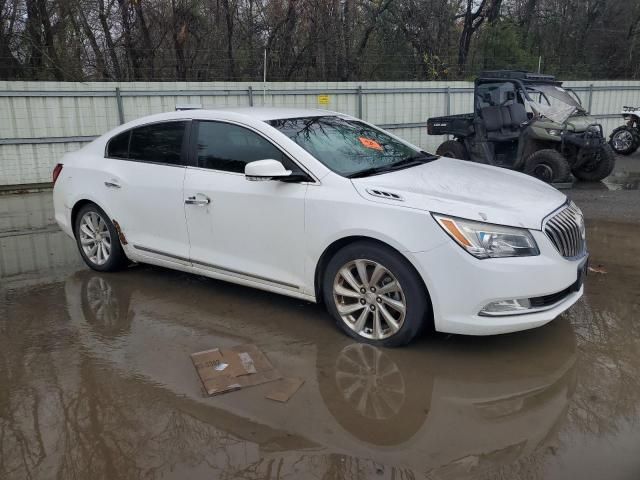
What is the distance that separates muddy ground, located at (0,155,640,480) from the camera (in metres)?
2.92

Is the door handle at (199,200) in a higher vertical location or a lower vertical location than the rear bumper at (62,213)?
higher

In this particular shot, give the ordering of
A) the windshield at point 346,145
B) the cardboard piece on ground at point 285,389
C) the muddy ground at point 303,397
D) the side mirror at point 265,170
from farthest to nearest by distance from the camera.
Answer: the windshield at point 346,145
the side mirror at point 265,170
the cardboard piece on ground at point 285,389
the muddy ground at point 303,397

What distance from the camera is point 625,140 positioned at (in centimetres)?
1493

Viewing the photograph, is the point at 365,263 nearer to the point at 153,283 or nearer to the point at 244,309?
the point at 244,309

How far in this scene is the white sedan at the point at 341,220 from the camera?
12.3 feet

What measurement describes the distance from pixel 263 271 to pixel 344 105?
34.6 ft

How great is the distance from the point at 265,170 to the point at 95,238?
247cm

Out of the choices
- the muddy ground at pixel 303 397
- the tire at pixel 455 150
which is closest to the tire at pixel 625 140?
the tire at pixel 455 150

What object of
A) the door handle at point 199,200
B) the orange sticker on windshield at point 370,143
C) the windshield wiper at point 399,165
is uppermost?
the orange sticker on windshield at point 370,143

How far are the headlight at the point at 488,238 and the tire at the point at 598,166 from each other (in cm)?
788

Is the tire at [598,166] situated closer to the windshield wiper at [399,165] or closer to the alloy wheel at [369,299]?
the windshield wiper at [399,165]

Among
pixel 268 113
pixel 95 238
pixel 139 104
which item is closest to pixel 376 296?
pixel 268 113

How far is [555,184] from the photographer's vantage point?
391 inches

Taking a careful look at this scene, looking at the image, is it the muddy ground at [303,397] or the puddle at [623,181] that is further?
the puddle at [623,181]
